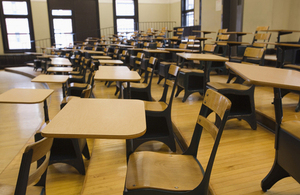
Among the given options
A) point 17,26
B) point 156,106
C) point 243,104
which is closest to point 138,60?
point 156,106

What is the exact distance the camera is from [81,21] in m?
13.0

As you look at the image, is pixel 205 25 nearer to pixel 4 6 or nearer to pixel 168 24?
pixel 168 24

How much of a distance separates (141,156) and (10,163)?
1656 mm

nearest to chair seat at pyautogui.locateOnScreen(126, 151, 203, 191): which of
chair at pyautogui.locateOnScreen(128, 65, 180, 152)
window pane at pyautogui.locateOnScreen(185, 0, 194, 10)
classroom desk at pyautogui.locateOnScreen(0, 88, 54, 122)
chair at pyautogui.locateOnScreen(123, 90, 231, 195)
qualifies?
chair at pyautogui.locateOnScreen(123, 90, 231, 195)

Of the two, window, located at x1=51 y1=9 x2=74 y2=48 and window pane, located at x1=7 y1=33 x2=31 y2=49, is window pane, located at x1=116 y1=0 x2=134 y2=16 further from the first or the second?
window pane, located at x1=7 y1=33 x2=31 y2=49

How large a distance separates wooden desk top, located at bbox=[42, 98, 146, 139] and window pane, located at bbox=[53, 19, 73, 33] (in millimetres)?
12217

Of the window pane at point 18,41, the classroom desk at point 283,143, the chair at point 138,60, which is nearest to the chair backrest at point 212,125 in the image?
the classroom desk at point 283,143

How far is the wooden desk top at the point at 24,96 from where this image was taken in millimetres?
2271

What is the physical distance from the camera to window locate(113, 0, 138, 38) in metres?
13.4

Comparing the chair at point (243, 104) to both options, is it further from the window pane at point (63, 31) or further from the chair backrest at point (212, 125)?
the window pane at point (63, 31)

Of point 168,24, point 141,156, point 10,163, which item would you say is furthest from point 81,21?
point 141,156

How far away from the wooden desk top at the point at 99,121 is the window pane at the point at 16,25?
12411mm

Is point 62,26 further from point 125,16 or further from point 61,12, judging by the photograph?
point 125,16

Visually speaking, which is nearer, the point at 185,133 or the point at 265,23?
the point at 185,133
